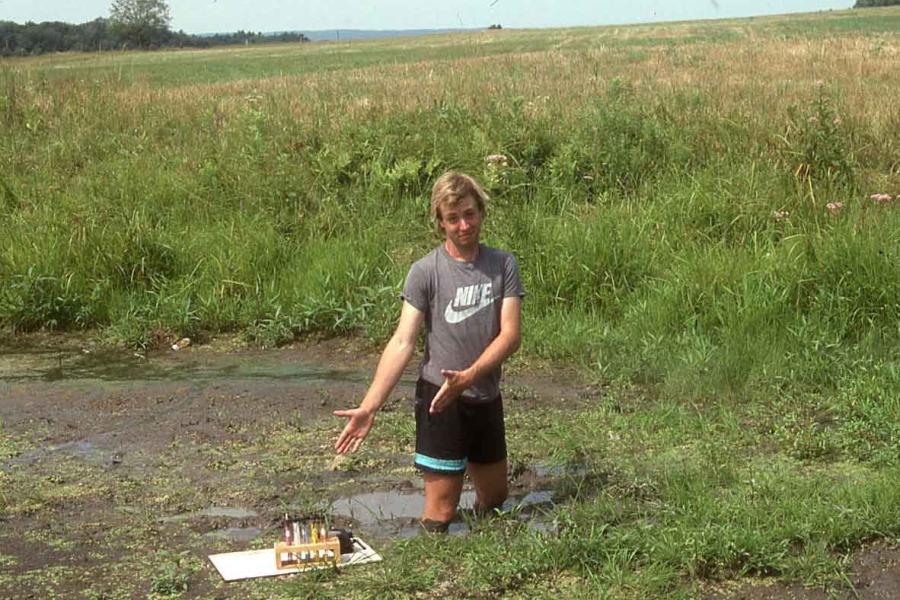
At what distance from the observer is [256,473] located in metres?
5.66

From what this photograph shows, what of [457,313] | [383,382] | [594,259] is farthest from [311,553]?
[594,259]

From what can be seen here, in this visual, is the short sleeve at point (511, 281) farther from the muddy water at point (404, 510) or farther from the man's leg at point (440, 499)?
the muddy water at point (404, 510)

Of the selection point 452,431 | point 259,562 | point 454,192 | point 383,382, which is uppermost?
point 454,192

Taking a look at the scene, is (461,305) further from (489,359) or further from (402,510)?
(402,510)

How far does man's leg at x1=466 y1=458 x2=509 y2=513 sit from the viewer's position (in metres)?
4.97

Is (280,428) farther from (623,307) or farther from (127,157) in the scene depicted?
(127,157)

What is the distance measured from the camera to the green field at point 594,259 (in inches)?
181

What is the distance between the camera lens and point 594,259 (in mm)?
8617

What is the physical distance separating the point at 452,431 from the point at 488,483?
36 cm

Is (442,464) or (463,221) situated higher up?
(463,221)

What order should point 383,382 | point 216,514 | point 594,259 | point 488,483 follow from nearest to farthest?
point 383,382, point 488,483, point 216,514, point 594,259

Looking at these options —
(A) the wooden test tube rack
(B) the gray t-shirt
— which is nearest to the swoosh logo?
(B) the gray t-shirt

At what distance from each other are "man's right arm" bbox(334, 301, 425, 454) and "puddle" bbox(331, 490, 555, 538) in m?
0.41

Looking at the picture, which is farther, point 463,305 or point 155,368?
point 155,368
